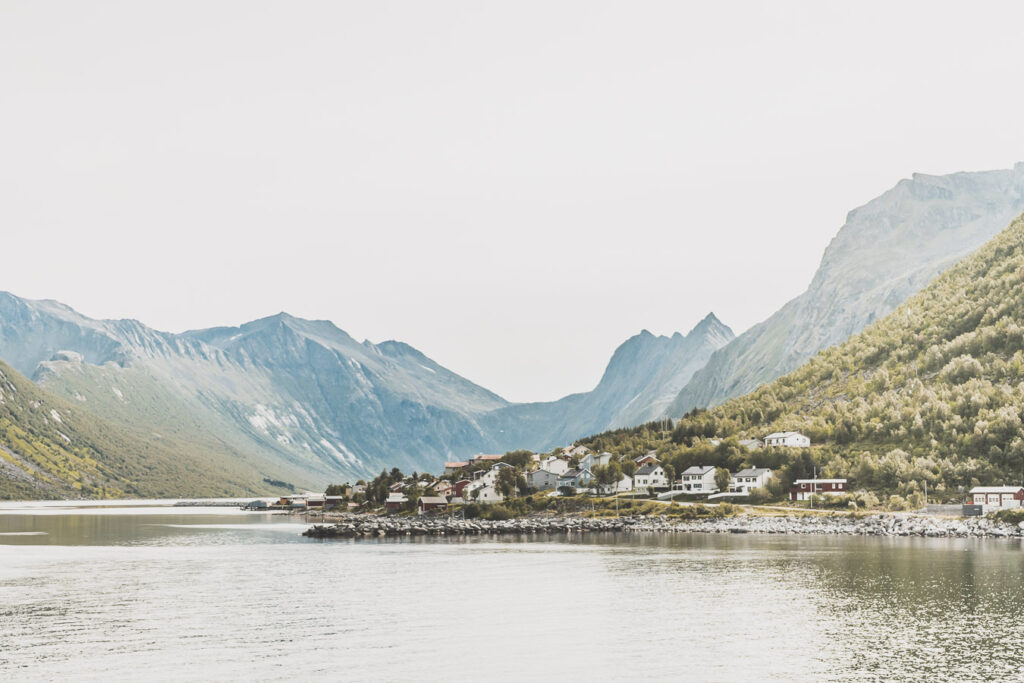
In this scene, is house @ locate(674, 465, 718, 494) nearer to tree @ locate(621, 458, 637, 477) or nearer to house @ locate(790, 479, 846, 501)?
tree @ locate(621, 458, 637, 477)

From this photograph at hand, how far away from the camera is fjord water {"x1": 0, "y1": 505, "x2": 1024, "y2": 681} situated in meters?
51.3

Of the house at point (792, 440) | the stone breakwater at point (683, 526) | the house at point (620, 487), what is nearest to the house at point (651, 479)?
the house at point (620, 487)

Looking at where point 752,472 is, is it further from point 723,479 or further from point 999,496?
point 999,496

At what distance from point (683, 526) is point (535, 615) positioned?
8526cm

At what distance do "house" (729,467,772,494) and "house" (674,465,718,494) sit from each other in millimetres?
6221

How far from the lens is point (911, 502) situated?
14712cm

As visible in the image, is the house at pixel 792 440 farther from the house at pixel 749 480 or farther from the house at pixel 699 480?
the house at pixel 699 480

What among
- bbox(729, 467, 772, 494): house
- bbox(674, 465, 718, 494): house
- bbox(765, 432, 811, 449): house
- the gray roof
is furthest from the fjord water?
bbox(765, 432, 811, 449): house

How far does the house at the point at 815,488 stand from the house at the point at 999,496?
22.3 metres

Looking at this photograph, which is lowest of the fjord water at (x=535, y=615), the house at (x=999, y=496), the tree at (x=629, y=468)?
the fjord water at (x=535, y=615)

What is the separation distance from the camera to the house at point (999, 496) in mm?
137625

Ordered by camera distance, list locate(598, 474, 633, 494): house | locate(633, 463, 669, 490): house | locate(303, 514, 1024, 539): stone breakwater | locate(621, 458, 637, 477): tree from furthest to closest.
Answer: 1. locate(621, 458, 637, 477): tree
2. locate(598, 474, 633, 494): house
3. locate(633, 463, 669, 490): house
4. locate(303, 514, 1024, 539): stone breakwater

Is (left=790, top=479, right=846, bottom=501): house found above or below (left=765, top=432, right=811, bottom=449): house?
below

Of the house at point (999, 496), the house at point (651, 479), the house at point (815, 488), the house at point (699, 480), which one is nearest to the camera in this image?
the house at point (999, 496)
